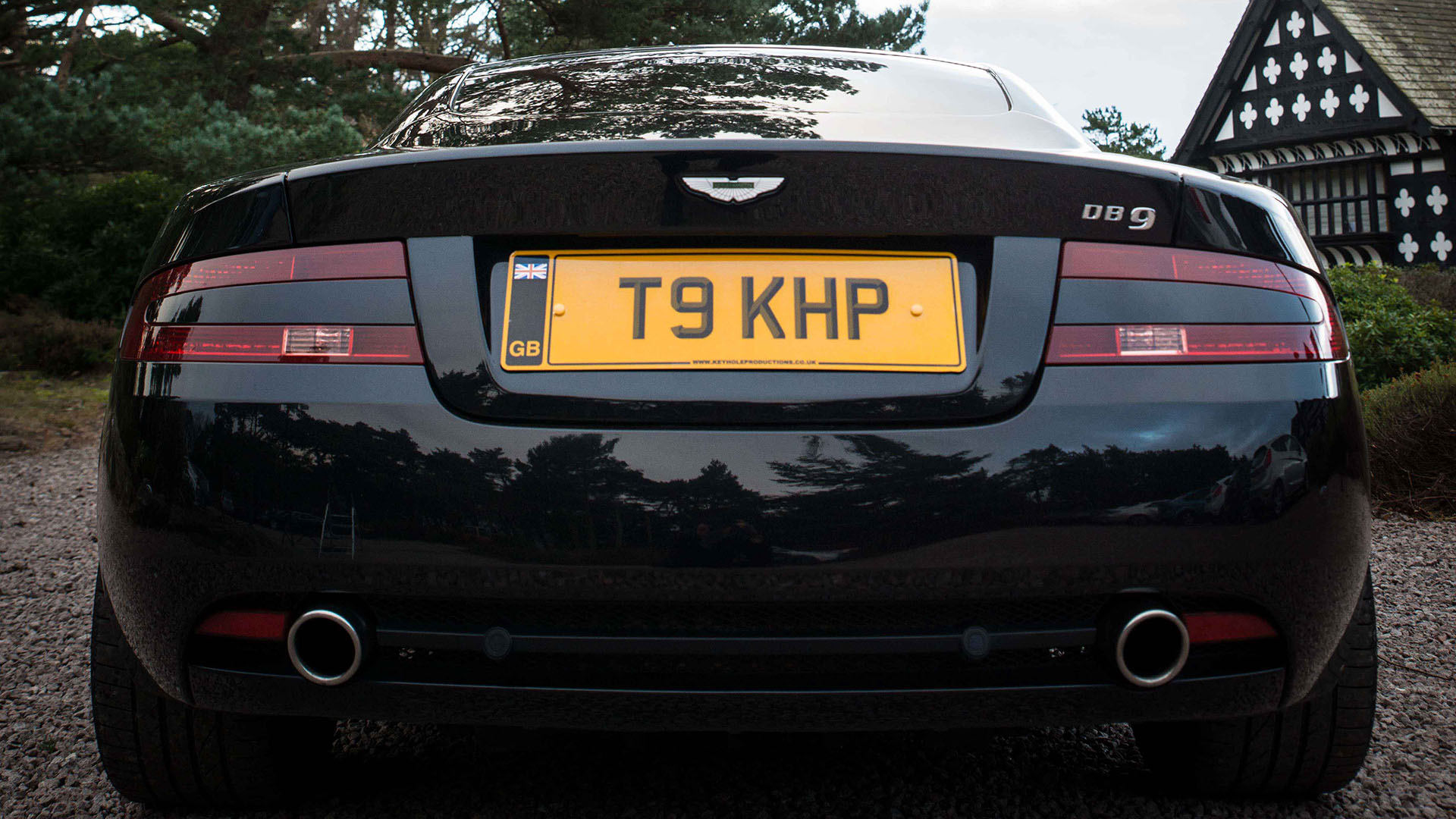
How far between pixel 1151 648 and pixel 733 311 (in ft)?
2.34

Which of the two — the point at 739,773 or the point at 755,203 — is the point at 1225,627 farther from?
the point at 739,773

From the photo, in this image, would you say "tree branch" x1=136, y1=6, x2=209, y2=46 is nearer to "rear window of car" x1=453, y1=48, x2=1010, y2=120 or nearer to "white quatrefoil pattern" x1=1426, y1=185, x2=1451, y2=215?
"rear window of car" x1=453, y1=48, x2=1010, y2=120

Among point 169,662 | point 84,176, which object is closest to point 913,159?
point 169,662

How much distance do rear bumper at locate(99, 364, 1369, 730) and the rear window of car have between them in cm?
83

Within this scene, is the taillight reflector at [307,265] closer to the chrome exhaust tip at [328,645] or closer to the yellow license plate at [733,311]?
the yellow license plate at [733,311]

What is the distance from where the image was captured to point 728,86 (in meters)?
2.24

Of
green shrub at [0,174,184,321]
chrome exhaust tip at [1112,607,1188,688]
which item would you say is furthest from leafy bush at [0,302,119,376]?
chrome exhaust tip at [1112,607,1188,688]

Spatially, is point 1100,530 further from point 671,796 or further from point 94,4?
point 94,4

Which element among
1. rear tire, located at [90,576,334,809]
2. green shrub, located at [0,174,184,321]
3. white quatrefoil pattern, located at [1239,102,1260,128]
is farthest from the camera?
white quatrefoil pattern, located at [1239,102,1260,128]

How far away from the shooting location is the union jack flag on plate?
5.00 feet

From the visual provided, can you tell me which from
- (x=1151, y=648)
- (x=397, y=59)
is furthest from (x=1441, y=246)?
(x=1151, y=648)

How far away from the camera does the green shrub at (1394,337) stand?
→ 928 centimetres

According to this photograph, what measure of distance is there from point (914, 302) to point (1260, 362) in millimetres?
472

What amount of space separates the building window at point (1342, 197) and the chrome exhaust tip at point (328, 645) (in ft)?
78.8
